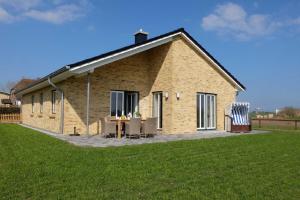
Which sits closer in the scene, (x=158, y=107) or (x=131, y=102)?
(x=131, y=102)

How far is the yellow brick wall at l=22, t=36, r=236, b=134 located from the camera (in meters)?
15.2

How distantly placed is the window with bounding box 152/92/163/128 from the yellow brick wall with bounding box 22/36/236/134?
287 mm

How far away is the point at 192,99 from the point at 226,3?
5.32 m

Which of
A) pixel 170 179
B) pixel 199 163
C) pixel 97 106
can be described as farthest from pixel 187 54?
pixel 170 179

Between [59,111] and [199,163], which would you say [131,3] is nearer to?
[59,111]

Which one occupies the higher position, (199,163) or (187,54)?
(187,54)

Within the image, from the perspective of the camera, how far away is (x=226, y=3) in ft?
48.9

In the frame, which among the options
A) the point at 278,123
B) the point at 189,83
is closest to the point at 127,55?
the point at 189,83

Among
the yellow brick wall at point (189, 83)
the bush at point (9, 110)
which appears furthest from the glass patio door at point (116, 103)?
the bush at point (9, 110)

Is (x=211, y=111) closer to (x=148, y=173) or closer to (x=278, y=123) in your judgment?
(x=278, y=123)

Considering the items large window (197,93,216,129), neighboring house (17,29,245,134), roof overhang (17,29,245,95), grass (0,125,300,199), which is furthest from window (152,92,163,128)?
grass (0,125,300,199)

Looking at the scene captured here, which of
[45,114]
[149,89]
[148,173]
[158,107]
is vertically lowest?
[148,173]

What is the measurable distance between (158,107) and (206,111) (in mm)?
2969

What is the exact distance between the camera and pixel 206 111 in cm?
1802
